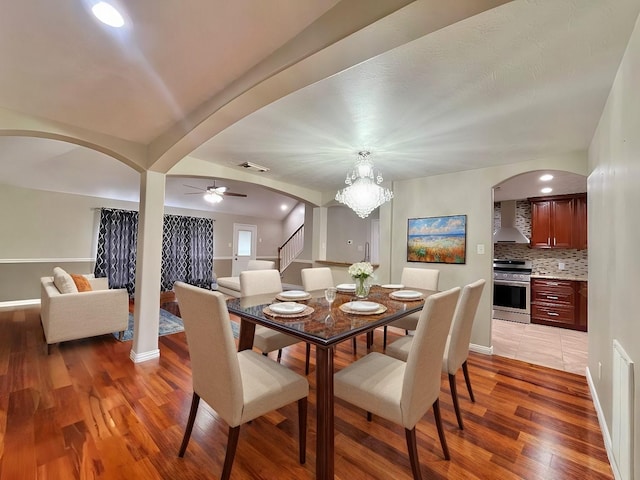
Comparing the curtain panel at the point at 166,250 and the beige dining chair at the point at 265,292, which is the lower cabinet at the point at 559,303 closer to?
the beige dining chair at the point at 265,292

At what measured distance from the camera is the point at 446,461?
1582 millimetres

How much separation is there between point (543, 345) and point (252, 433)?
3.81 metres

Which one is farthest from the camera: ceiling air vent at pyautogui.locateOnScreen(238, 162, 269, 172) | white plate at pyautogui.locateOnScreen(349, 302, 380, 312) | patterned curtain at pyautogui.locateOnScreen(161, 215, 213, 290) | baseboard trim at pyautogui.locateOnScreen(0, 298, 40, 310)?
patterned curtain at pyautogui.locateOnScreen(161, 215, 213, 290)

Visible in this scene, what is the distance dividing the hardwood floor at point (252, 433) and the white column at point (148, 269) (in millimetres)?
259

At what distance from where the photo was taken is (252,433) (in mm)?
1815

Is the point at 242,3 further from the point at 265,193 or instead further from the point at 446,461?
the point at 265,193

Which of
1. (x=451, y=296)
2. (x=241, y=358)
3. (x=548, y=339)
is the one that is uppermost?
(x=451, y=296)

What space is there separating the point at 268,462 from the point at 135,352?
2.09 metres

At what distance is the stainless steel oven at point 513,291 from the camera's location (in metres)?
4.67

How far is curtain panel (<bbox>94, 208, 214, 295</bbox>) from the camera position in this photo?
5.90m

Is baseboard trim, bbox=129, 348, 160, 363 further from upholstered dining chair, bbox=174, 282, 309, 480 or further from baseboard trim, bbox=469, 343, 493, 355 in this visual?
baseboard trim, bbox=469, 343, 493, 355

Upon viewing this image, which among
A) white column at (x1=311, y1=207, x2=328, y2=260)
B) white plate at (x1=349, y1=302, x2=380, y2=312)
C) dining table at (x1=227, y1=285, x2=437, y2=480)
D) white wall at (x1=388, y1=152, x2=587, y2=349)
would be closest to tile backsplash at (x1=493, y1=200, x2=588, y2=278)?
white wall at (x1=388, y1=152, x2=587, y2=349)

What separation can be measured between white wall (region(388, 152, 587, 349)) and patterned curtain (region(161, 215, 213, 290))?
553cm

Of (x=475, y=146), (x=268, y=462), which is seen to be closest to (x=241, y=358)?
(x=268, y=462)
